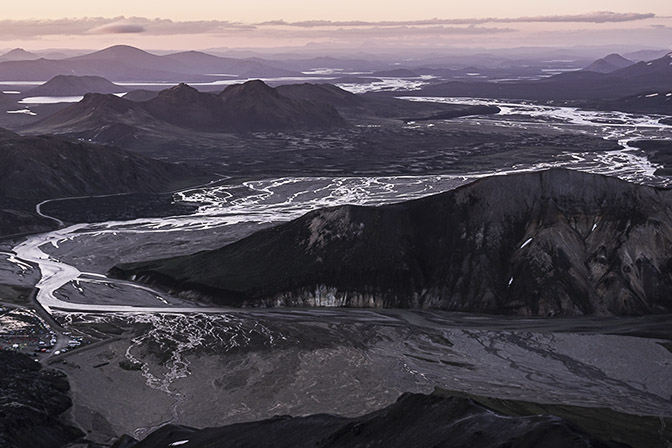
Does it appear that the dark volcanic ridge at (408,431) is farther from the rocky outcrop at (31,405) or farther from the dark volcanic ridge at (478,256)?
the dark volcanic ridge at (478,256)

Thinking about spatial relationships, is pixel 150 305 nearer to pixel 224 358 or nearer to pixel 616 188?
pixel 224 358

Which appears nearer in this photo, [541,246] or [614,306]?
[614,306]

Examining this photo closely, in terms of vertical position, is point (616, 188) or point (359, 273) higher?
point (616, 188)

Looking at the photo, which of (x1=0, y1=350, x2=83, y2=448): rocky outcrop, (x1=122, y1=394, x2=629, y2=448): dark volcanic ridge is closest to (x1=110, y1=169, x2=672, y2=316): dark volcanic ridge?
(x1=0, y1=350, x2=83, y2=448): rocky outcrop

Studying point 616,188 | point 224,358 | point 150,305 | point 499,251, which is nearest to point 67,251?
point 150,305

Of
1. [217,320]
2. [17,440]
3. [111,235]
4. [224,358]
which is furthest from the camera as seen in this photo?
[111,235]

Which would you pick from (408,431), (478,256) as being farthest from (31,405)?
(478,256)
